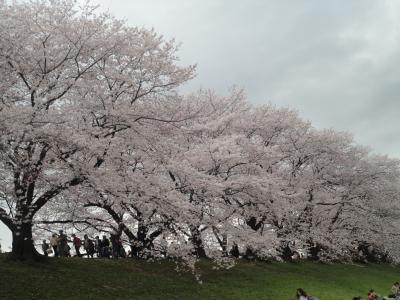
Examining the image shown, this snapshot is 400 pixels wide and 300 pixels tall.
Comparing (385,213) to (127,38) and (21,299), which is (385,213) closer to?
(127,38)

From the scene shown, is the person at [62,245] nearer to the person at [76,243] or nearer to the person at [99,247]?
the person at [76,243]

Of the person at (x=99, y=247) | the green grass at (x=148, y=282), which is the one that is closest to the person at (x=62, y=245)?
the person at (x=99, y=247)

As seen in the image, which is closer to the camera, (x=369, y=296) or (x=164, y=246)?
(x=369, y=296)

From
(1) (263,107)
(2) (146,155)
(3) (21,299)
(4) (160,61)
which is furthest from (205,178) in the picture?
(1) (263,107)

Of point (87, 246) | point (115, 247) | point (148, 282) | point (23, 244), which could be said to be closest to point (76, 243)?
point (87, 246)

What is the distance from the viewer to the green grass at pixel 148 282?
1566cm

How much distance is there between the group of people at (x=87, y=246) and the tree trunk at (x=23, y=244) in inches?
146

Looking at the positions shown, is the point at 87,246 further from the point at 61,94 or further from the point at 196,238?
the point at 61,94

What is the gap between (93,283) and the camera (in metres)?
17.2

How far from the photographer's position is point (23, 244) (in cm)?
1791

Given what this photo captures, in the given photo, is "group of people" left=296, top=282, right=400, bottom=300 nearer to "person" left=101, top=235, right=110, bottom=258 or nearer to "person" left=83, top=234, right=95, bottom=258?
"person" left=101, top=235, right=110, bottom=258

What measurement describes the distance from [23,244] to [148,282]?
5.14m

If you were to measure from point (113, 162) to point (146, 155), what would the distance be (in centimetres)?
161

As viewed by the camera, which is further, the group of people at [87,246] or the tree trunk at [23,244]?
the group of people at [87,246]
